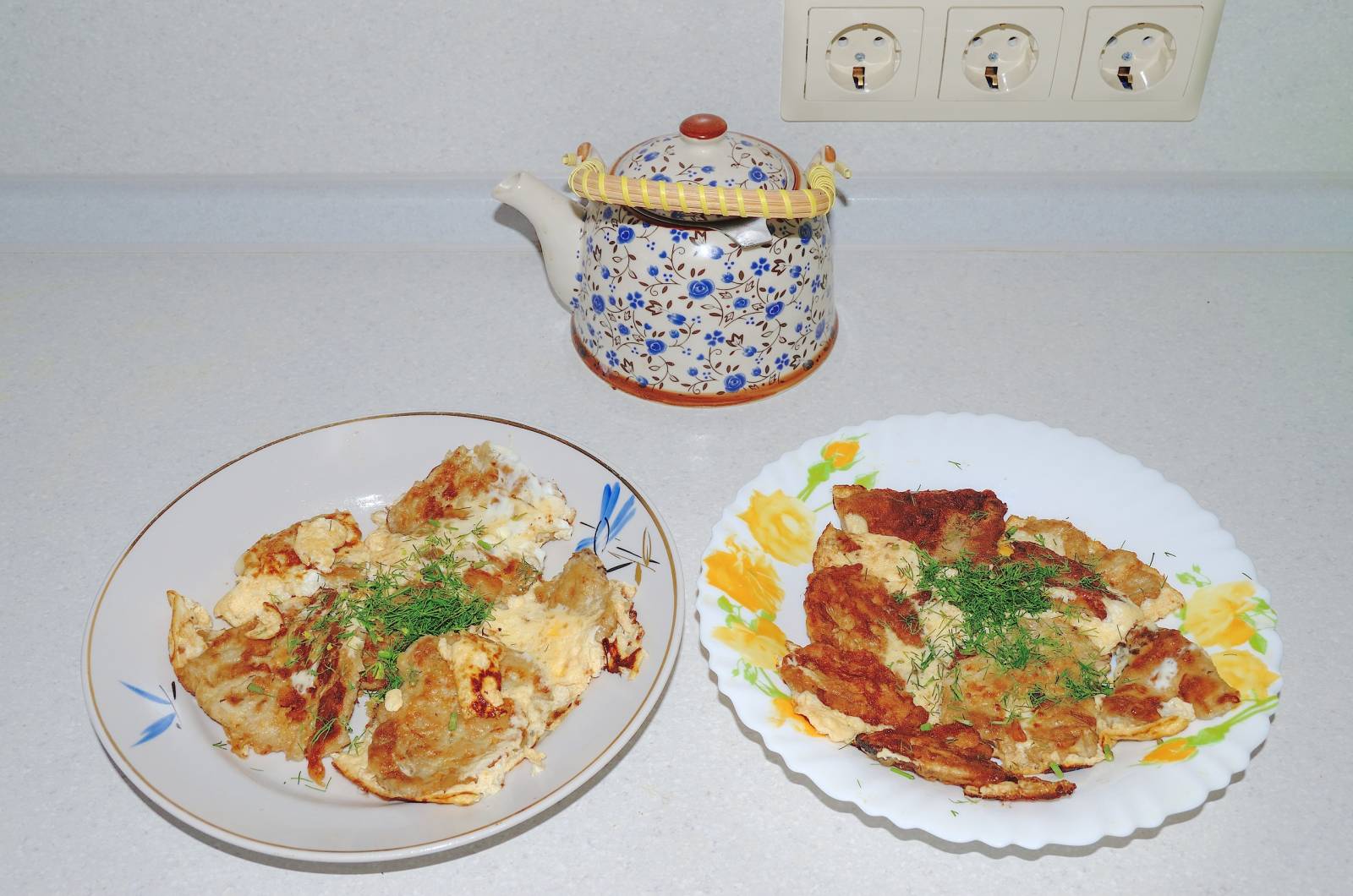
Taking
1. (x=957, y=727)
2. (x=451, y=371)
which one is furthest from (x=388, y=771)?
(x=451, y=371)

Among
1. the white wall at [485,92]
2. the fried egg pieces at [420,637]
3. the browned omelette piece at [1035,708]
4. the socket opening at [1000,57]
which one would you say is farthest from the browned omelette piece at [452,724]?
the socket opening at [1000,57]

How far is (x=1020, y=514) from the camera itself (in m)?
0.97

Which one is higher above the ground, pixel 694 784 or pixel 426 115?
pixel 426 115

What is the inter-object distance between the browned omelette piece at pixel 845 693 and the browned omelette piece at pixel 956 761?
1cm

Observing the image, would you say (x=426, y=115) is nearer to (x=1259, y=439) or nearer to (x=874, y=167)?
(x=874, y=167)

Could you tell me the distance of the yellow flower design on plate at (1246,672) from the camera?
77 centimetres

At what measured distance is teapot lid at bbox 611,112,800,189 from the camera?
3.25ft

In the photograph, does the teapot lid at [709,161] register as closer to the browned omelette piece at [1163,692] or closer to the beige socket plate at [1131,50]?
the beige socket plate at [1131,50]

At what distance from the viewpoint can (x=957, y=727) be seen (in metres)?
0.78

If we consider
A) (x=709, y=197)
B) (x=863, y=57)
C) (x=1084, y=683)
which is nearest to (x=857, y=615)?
(x=1084, y=683)

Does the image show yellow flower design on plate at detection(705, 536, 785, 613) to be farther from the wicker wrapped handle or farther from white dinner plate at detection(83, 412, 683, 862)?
the wicker wrapped handle

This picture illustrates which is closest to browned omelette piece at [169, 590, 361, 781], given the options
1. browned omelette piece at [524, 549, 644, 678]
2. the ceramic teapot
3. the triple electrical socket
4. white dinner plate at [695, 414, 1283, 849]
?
browned omelette piece at [524, 549, 644, 678]

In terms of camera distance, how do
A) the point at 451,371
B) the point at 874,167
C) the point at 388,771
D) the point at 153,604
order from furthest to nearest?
the point at 874,167 → the point at 451,371 → the point at 153,604 → the point at 388,771

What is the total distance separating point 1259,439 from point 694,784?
73 centimetres
